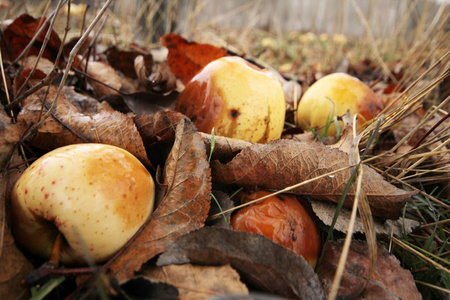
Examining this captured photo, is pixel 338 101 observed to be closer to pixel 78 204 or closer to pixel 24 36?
pixel 78 204

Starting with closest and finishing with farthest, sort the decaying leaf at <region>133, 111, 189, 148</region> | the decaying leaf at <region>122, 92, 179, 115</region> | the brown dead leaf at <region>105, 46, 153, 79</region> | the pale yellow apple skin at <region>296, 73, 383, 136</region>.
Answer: the decaying leaf at <region>133, 111, 189, 148</region> → the decaying leaf at <region>122, 92, 179, 115</region> → the pale yellow apple skin at <region>296, 73, 383, 136</region> → the brown dead leaf at <region>105, 46, 153, 79</region>

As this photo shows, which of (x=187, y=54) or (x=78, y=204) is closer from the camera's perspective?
(x=78, y=204)

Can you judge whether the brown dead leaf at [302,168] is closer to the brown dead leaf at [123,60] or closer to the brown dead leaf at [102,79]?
the brown dead leaf at [102,79]

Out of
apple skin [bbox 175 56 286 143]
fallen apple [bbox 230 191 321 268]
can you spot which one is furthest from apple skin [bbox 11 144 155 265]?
apple skin [bbox 175 56 286 143]

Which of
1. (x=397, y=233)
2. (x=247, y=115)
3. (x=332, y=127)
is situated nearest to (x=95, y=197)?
(x=247, y=115)

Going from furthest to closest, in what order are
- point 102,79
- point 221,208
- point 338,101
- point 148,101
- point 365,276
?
point 338,101 → point 102,79 → point 148,101 → point 221,208 → point 365,276

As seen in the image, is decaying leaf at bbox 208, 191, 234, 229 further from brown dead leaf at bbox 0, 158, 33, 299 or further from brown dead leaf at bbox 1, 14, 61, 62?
brown dead leaf at bbox 1, 14, 61, 62

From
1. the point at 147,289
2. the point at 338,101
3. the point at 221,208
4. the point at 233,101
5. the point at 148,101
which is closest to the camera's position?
the point at 147,289

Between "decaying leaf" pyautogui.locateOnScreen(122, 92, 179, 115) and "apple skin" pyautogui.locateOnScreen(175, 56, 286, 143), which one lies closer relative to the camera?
"apple skin" pyautogui.locateOnScreen(175, 56, 286, 143)

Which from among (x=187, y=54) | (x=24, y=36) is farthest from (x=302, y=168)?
(x=24, y=36)
